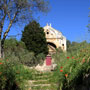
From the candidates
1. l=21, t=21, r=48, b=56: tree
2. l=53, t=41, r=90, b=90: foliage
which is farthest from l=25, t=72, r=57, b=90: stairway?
l=21, t=21, r=48, b=56: tree

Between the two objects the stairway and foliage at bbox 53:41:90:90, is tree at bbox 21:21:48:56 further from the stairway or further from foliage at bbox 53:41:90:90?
foliage at bbox 53:41:90:90

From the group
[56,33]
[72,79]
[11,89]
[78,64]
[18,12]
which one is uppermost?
[56,33]

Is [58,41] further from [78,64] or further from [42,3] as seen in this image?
[78,64]

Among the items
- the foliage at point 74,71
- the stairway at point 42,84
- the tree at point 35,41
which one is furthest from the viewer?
the tree at point 35,41

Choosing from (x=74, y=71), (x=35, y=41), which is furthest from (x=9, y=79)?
(x=35, y=41)

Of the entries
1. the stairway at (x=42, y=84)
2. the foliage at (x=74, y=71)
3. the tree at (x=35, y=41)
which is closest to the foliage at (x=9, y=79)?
the stairway at (x=42, y=84)

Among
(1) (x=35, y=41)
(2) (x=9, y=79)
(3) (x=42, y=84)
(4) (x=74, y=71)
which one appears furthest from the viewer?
(1) (x=35, y=41)

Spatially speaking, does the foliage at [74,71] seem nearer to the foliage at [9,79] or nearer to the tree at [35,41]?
the foliage at [9,79]

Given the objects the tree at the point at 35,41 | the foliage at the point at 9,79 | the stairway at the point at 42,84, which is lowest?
the stairway at the point at 42,84

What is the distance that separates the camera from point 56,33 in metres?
35.1

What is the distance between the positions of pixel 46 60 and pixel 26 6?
17.3 meters

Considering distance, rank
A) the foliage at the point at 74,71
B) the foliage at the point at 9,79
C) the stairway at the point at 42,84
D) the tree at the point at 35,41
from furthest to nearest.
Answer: the tree at the point at 35,41 → the stairway at the point at 42,84 → the foliage at the point at 9,79 → the foliage at the point at 74,71

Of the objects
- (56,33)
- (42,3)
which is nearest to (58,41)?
(56,33)

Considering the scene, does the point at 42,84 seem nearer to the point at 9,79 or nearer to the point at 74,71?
the point at 9,79
